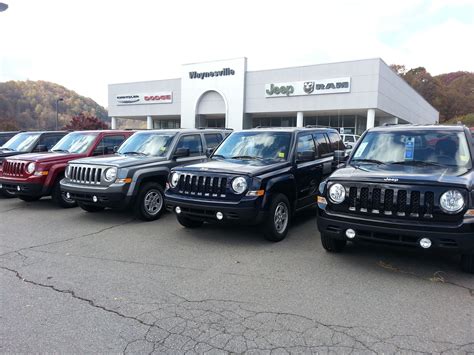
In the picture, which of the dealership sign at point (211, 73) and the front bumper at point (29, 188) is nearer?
the front bumper at point (29, 188)

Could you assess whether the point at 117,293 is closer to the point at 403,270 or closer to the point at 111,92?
the point at 403,270

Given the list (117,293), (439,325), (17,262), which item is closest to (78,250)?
(17,262)

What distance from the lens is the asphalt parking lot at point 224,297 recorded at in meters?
3.16

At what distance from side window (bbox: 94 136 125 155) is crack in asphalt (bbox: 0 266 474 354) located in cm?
673

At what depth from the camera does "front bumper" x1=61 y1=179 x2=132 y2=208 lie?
7.09 m

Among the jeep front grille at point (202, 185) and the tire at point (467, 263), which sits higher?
the jeep front grille at point (202, 185)

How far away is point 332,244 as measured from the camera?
531 cm

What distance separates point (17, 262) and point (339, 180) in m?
4.58

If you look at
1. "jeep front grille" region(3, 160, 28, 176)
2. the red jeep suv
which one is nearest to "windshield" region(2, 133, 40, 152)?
the red jeep suv

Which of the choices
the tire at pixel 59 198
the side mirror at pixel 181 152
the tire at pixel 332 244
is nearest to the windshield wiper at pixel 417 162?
the tire at pixel 332 244

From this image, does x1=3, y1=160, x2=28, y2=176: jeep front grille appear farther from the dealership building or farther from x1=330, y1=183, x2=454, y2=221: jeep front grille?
the dealership building

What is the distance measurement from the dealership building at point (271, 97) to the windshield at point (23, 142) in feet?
83.2

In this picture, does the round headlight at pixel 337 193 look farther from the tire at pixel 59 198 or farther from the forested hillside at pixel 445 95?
the forested hillside at pixel 445 95

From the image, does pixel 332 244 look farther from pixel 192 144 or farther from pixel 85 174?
pixel 85 174
